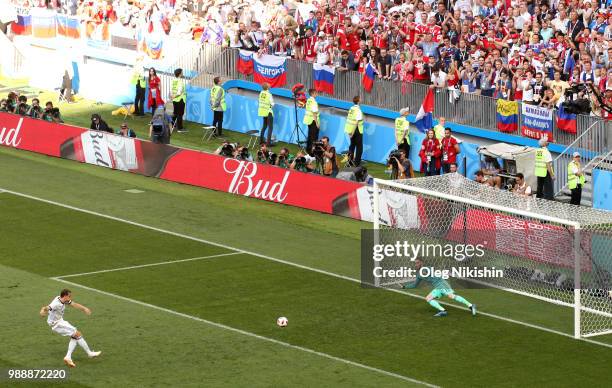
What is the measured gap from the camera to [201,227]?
36.9m

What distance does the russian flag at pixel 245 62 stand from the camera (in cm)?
4897

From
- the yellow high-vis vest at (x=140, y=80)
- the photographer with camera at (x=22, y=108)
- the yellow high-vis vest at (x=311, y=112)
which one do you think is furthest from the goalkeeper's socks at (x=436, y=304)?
the yellow high-vis vest at (x=140, y=80)

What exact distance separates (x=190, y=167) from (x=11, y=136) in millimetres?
7503

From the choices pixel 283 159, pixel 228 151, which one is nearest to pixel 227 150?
pixel 228 151

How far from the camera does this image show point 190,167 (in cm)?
4153

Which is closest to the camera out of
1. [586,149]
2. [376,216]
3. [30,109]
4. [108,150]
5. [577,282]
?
[577,282]

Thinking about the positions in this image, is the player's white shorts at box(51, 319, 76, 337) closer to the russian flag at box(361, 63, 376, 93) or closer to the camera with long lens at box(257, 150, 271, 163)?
the camera with long lens at box(257, 150, 271, 163)

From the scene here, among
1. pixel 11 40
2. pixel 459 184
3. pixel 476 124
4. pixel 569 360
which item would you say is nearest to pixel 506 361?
pixel 569 360

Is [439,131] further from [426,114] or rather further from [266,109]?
[266,109]

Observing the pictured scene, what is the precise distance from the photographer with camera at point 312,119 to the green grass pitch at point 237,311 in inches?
231

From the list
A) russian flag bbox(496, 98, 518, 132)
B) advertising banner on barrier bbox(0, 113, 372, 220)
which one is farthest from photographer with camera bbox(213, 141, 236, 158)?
russian flag bbox(496, 98, 518, 132)

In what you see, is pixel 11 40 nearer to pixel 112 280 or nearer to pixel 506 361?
pixel 112 280

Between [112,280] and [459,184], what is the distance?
8.01 m

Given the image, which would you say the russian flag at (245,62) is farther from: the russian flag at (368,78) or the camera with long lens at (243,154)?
the camera with long lens at (243,154)
